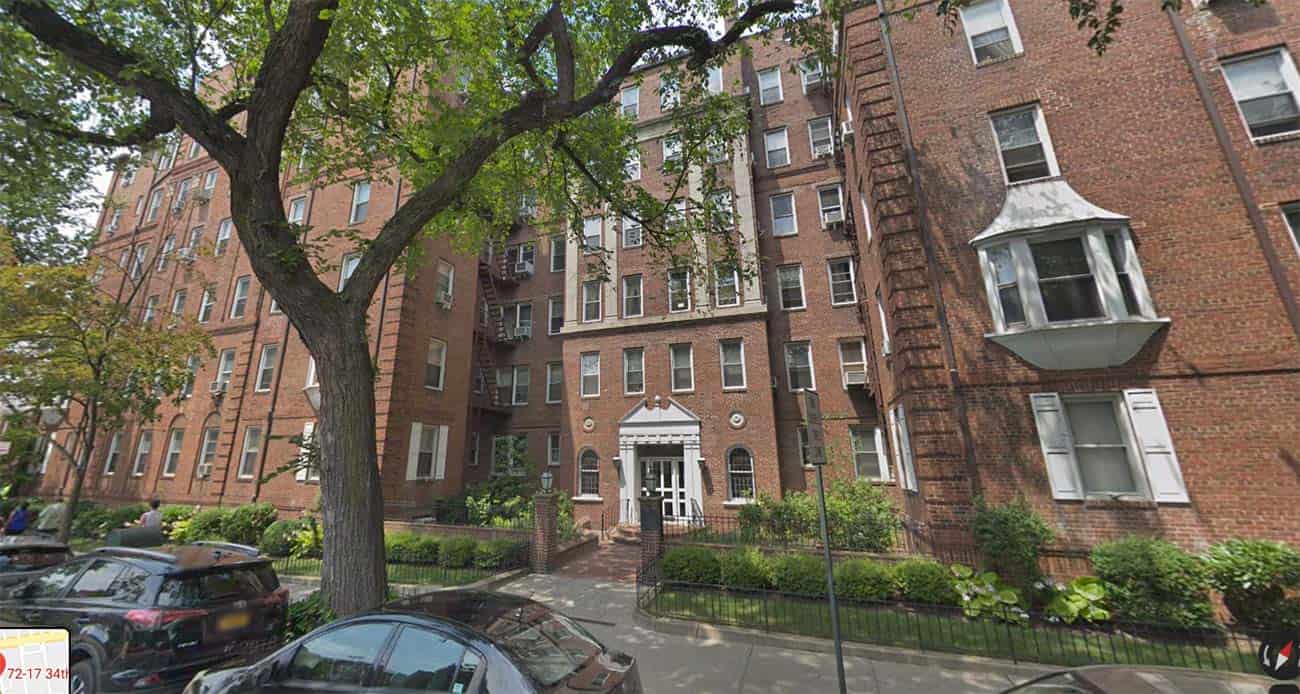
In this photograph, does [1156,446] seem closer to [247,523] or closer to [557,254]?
[557,254]

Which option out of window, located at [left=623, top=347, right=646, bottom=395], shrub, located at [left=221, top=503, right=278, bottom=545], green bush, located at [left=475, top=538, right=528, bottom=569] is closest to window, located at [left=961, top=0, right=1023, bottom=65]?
window, located at [left=623, top=347, right=646, bottom=395]

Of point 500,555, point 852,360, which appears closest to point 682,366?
point 852,360

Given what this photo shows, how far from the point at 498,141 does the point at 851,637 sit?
9.42 metres

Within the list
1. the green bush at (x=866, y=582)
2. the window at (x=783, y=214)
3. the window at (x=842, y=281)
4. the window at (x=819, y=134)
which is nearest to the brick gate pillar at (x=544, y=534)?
the green bush at (x=866, y=582)

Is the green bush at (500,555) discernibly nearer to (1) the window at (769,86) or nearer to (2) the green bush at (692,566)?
(2) the green bush at (692,566)

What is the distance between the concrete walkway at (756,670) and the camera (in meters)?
5.87

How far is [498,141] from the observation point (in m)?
7.45

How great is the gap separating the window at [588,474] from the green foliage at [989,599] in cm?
1303

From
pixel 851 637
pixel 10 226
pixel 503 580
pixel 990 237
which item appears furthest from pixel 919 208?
pixel 10 226

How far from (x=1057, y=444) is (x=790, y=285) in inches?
447

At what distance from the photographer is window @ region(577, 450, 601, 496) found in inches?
746

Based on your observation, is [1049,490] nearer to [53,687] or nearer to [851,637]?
[851,637]

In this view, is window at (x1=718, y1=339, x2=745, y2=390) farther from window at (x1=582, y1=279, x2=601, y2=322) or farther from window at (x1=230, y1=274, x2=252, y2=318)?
window at (x1=230, y1=274, x2=252, y2=318)

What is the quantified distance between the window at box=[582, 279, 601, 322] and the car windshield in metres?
17.2
